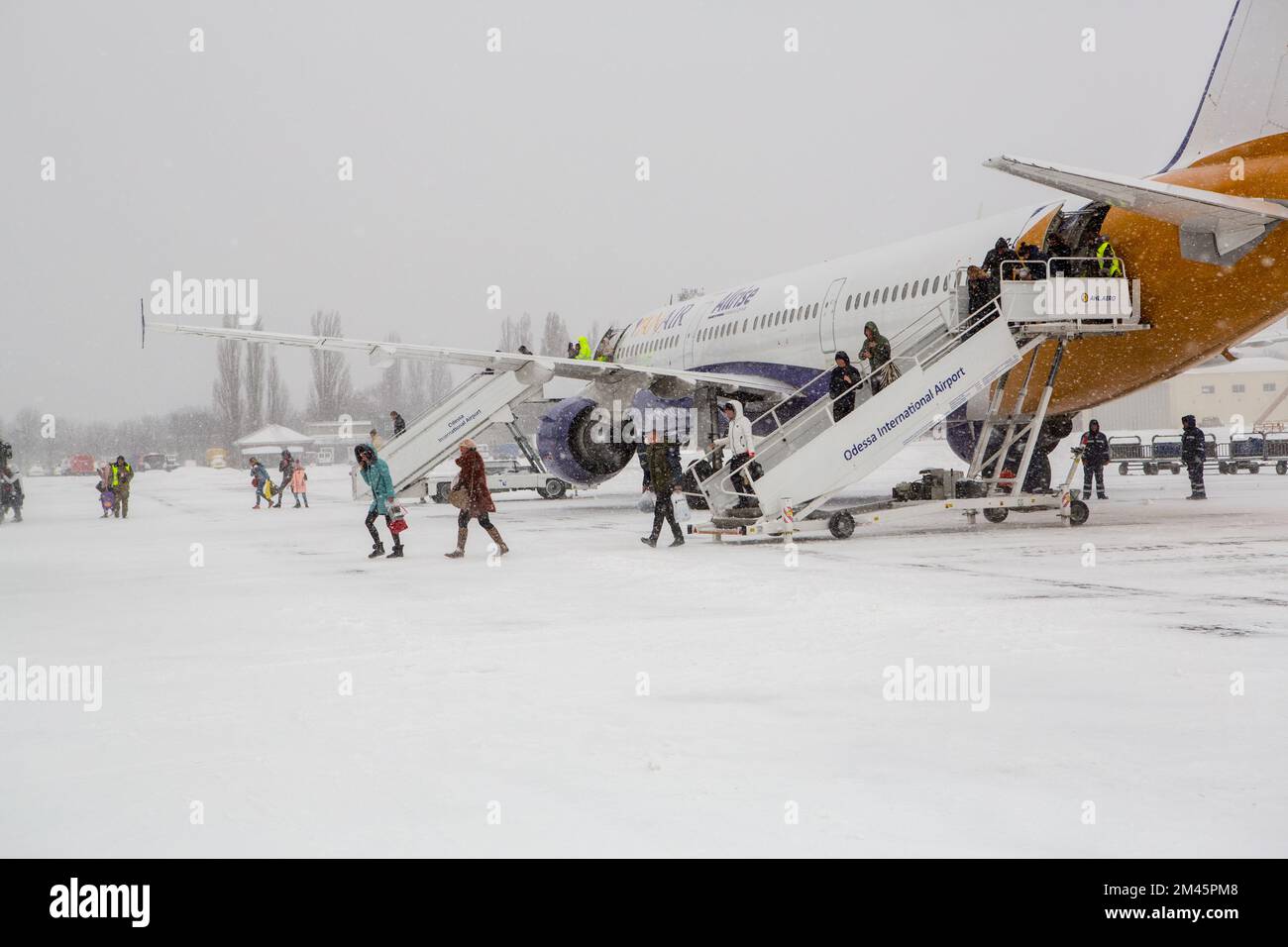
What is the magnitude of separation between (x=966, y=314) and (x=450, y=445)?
9405 millimetres

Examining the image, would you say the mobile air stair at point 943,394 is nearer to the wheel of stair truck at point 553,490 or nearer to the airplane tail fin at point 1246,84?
the airplane tail fin at point 1246,84

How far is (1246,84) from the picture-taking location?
13.4 meters

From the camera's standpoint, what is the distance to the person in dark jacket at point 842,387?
15.1 metres

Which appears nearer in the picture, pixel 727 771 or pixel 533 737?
pixel 727 771

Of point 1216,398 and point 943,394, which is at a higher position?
point 1216,398

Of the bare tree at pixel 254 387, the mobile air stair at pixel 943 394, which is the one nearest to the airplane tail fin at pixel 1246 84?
the mobile air stair at pixel 943 394

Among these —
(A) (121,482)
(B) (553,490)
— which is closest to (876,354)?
(B) (553,490)

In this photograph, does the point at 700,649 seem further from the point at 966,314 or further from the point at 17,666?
the point at 966,314

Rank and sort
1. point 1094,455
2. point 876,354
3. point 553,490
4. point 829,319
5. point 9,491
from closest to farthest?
1. point 876,354
2. point 829,319
3. point 1094,455
4. point 9,491
5. point 553,490

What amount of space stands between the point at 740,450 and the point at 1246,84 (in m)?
7.09

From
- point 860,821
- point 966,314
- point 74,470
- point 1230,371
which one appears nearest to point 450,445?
point 966,314

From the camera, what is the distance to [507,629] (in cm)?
824

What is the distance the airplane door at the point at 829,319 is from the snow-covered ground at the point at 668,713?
21.9 feet

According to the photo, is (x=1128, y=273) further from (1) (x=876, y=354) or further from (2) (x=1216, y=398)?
(2) (x=1216, y=398)
